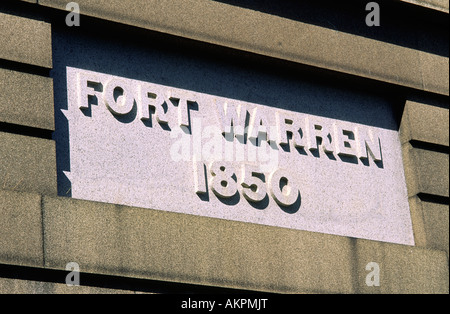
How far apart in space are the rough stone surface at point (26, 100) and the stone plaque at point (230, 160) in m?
0.33

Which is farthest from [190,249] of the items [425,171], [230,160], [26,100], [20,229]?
[425,171]

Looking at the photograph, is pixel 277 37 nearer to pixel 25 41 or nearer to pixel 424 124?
pixel 424 124

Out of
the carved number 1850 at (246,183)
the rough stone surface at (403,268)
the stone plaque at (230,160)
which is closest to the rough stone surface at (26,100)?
the stone plaque at (230,160)

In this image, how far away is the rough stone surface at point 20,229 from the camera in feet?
30.8

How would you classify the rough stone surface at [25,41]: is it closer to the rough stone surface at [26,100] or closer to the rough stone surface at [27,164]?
the rough stone surface at [26,100]

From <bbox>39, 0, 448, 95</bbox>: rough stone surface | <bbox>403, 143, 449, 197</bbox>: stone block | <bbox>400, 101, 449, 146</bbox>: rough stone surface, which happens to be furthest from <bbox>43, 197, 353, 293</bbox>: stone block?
<bbox>39, 0, 448, 95</bbox>: rough stone surface

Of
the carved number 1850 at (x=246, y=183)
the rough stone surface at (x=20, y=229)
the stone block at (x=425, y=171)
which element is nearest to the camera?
the rough stone surface at (x=20, y=229)

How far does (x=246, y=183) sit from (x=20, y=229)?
2.71m

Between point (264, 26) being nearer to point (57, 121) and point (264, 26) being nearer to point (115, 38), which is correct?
point (115, 38)

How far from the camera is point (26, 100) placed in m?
10.1

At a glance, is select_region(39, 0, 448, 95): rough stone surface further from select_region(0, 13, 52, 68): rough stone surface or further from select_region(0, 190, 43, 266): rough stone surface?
select_region(0, 190, 43, 266): rough stone surface

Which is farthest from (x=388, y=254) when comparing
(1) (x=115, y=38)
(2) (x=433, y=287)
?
(1) (x=115, y=38)

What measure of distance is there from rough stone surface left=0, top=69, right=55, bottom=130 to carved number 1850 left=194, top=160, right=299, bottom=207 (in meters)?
1.75

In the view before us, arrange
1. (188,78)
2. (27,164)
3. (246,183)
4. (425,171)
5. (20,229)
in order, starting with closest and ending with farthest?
(20,229) < (27,164) < (246,183) < (188,78) < (425,171)
